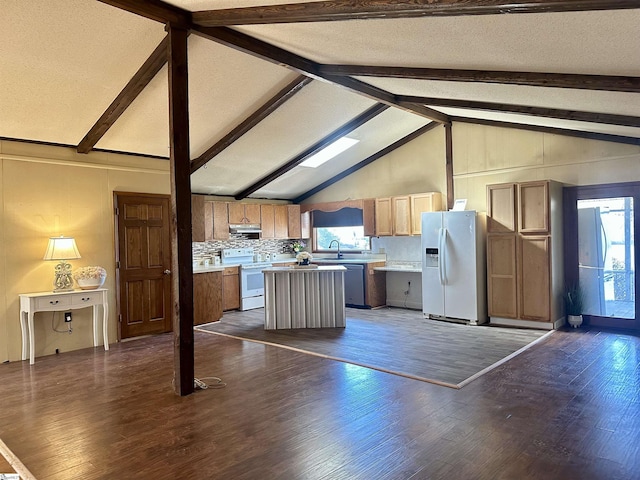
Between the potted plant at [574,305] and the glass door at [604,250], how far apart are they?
164mm

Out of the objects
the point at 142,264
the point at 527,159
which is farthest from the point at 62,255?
the point at 527,159

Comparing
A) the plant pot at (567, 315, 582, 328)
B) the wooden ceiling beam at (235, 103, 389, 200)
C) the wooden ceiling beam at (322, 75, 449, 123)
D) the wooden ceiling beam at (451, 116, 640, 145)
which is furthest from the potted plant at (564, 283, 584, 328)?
the wooden ceiling beam at (235, 103, 389, 200)

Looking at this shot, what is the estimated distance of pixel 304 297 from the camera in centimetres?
638

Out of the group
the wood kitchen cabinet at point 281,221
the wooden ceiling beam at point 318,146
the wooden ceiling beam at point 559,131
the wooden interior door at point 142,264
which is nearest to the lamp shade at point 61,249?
the wooden interior door at point 142,264

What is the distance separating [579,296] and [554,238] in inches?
34.7

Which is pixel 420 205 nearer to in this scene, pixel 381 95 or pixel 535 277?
pixel 535 277

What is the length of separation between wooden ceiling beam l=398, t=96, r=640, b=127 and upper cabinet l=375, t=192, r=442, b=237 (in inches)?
79.3

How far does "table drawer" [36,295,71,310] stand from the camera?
16.0 ft

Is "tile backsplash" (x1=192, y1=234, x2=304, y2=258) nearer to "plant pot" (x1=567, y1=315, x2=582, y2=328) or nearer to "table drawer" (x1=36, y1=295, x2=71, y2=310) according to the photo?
"table drawer" (x1=36, y1=295, x2=71, y2=310)

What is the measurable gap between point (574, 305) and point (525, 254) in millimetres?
954

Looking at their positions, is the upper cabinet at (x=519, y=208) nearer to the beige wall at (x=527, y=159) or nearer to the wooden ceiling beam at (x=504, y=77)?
the beige wall at (x=527, y=159)

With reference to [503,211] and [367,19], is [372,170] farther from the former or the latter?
[367,19]

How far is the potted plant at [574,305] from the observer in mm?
5891

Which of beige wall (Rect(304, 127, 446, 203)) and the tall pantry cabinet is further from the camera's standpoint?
beige wall (Rect(304, 127, 446, 203))
